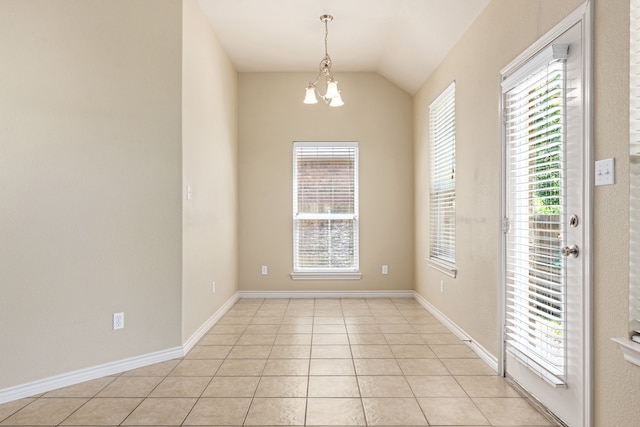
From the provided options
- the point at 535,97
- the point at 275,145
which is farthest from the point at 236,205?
the point at 535,97

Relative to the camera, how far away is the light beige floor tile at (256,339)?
3623 millimetres

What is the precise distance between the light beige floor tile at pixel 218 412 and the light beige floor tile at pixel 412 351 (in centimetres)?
136

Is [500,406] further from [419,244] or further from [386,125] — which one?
[386,125]

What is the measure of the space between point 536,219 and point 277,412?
6.18 feet

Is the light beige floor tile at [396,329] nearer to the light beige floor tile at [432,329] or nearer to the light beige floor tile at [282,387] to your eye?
the light beige floor tile at [432,329]

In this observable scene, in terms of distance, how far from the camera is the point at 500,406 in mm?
2422

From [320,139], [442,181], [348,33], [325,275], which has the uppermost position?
A: [348,33]

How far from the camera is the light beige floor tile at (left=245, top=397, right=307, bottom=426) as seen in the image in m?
2.24

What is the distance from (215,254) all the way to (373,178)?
237cm

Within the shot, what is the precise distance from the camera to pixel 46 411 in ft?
7.78

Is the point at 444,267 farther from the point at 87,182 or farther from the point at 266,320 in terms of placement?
the point at 87,182

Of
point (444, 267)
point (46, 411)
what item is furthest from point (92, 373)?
point (444, 267)

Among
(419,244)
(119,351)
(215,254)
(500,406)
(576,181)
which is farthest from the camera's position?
(419,244)

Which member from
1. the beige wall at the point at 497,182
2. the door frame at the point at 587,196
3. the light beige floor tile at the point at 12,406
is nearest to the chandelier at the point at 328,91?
the beige wall at the point at 497,182
